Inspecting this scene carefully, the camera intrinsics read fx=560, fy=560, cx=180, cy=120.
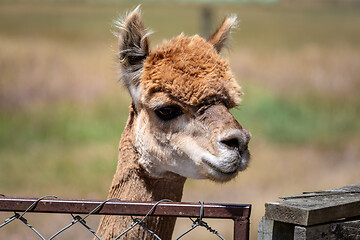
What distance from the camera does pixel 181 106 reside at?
118 inches

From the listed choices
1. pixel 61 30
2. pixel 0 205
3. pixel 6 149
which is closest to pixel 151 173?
pixel 0 205

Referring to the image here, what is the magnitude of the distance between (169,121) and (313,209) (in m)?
1.34

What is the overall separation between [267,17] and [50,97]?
5237 millimetres

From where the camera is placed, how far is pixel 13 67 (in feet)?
37.1

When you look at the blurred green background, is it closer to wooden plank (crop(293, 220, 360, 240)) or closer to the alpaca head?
the alpaca head

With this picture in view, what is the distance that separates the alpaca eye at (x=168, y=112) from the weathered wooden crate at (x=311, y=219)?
1.11 m

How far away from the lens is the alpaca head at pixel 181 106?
2.82 m

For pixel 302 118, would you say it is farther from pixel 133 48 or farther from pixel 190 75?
pixel 190 75

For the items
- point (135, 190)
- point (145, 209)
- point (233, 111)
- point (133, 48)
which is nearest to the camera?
point (145, 209)

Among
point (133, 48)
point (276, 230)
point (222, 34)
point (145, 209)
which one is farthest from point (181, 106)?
point (276, 230)

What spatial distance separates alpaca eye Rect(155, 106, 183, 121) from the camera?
9.92ft

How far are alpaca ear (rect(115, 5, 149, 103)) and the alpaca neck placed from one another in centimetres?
32

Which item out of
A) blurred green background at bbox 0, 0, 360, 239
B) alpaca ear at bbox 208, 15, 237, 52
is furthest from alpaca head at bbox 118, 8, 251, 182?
blurred green background at bbox 0, 0, 360, 239

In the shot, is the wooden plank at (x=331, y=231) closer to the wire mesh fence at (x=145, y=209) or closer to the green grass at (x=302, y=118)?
the wire mesh fence at (x=145, y=209)
